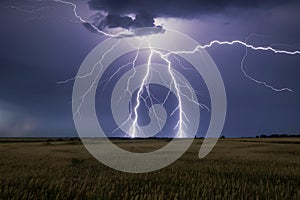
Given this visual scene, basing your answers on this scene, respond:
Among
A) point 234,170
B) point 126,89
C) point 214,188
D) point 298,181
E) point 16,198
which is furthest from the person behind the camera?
point 126,89

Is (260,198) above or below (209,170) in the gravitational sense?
below

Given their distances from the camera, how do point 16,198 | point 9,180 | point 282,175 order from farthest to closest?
point 282,175
point 9,180
point 16,198

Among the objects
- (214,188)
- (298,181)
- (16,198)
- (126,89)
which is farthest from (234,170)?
(126,89)

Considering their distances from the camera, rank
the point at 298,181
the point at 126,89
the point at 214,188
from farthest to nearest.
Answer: the point at 126,89 < the point at 298,181 < the point at 214,188

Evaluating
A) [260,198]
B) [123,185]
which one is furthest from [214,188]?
[123,185]

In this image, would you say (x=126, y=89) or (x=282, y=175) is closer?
(x=282, y=175)

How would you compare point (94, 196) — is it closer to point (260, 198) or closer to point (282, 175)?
point (260, 198)

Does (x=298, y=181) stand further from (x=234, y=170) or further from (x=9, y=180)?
(x=9, y=180)

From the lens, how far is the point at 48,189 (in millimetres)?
7836

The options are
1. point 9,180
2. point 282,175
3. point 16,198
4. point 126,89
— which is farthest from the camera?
point 126,89

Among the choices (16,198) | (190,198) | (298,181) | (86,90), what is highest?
(86,90)

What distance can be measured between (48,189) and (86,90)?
23888 mm

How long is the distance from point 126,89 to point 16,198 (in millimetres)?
23305

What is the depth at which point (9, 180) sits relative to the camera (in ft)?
30.8
